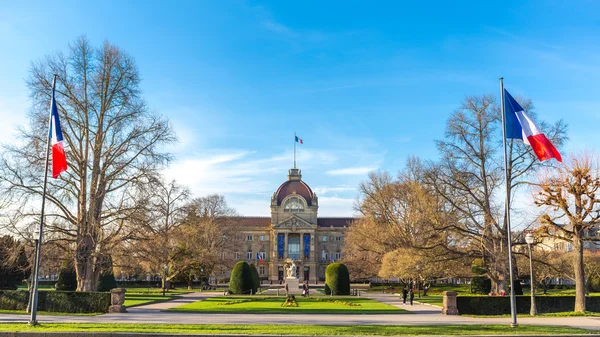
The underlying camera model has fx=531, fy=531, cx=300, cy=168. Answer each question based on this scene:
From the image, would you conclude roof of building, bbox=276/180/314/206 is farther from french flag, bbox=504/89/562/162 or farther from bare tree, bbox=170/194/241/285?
french flag, bbox=504/89/562/162

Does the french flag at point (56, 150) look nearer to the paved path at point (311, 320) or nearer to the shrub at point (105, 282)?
the paved path at point (311, 320)

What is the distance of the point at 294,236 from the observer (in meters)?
116

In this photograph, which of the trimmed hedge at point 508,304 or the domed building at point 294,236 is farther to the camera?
the domed building at point 294,236

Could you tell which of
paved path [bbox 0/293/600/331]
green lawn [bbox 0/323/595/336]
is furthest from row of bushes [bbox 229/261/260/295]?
green lawn [bbox 0/323/595/336]

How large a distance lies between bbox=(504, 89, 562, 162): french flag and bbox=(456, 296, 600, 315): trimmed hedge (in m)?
A: 11.1

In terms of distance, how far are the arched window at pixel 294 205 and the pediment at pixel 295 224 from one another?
11.1 feet

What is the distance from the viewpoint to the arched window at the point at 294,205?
381ft

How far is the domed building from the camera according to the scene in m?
113

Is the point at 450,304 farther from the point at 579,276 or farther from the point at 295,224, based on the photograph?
the point at 295,224

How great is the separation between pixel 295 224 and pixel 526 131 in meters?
94.8

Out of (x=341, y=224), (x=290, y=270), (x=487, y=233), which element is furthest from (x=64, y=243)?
(x=341, y=224)

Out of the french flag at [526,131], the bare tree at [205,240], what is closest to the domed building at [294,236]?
the bare tree at [205,240]

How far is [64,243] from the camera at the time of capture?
106ft

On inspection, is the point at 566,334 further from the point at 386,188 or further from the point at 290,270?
the point at 290,270
